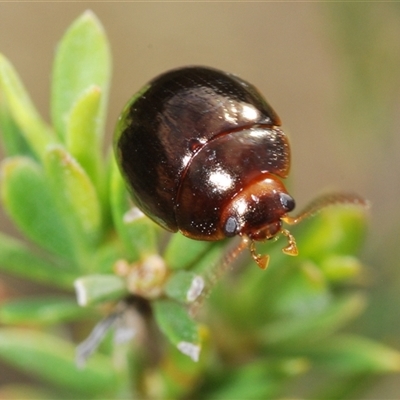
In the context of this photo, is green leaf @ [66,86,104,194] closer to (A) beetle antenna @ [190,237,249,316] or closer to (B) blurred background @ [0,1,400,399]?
(A) beetle antenna @ [190,237,249,316]

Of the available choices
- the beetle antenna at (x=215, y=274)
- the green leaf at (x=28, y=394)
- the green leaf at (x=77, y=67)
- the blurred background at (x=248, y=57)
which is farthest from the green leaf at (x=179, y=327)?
the blurred background at (x=248, y=57)

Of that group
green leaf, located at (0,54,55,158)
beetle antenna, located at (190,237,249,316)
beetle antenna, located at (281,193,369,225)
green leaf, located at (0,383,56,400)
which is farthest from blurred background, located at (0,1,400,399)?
green leaf, located at (0,54,55,158)

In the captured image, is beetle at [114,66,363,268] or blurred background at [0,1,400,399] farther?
blurred background at [0,1,400,399]

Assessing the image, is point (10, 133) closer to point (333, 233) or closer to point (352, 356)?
point (333, 233)

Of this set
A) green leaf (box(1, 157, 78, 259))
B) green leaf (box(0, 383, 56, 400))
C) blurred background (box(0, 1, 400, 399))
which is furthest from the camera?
blurred background (box(0, 1, 400, 399))

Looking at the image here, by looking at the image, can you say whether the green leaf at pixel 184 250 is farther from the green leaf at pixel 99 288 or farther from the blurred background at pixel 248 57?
the blurred background at pixel 248 57

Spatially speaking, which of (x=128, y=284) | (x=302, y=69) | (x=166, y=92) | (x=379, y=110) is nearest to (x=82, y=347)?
(x=128, y=284)

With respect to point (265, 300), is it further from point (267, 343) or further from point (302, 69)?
point (302, 69)
